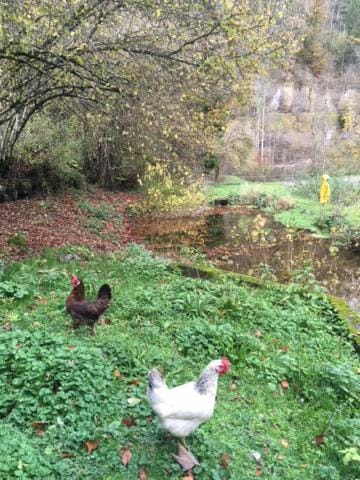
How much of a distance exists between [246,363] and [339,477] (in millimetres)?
1700

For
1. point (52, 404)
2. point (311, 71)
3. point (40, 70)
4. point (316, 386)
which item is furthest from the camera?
point (311, 71)

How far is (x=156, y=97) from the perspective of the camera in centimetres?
809

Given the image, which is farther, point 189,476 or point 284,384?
point 284,384

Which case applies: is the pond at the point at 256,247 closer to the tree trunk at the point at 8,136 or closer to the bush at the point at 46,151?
the bush at the point at 46,151

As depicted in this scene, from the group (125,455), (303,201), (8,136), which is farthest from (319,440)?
(303,201)

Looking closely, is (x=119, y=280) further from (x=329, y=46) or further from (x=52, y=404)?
(x=329, y=46)

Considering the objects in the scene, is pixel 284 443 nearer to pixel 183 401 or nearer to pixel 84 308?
pixel 183 401

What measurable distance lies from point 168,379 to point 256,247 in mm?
10190

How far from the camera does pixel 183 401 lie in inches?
137

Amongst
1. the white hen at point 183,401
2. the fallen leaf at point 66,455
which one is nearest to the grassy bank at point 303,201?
the white hen at point 183,401

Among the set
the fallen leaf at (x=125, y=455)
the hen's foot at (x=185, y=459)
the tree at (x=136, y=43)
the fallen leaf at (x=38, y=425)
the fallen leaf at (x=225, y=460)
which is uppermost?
the tree at (x=136, y=43)

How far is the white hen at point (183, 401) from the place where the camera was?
347 centimetres

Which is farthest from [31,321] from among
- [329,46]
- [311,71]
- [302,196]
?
[329,46]

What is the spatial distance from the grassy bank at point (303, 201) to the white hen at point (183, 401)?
41.5 feet
